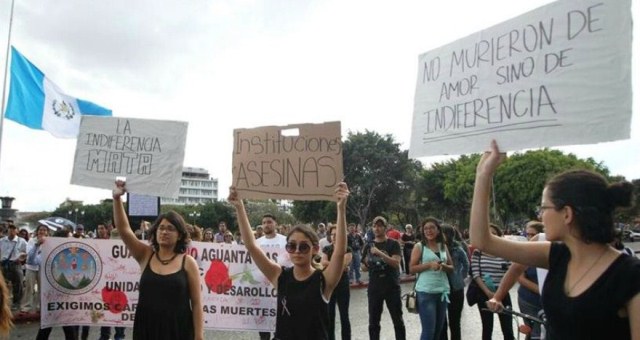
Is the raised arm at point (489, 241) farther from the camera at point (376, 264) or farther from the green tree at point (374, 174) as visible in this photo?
the green tree at point (374, 174)

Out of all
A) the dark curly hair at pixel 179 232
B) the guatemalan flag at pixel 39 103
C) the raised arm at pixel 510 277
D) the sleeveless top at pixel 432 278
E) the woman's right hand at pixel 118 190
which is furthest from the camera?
the guatemalan flag at pixel 39 103

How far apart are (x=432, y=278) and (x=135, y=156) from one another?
378cm

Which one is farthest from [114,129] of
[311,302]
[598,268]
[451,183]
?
[451,183]

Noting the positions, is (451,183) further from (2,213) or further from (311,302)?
(311,302)

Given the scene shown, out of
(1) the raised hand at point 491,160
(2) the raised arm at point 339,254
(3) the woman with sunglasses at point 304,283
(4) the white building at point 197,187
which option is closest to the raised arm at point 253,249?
(3) the woman with sunglasses at point 304,283

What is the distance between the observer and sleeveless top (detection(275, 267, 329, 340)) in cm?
304

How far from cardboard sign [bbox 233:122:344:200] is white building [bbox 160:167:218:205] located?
16550 centimetres

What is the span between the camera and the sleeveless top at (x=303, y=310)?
304 centimetres

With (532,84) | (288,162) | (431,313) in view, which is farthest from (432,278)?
(532,84)

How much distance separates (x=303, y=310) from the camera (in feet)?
10.1

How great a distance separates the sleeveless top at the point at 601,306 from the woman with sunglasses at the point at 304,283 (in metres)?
1.47

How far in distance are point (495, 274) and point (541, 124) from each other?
3.90 m

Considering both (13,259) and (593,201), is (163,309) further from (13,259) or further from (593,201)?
(13,259)

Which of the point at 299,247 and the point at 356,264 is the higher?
the point at 299,247
